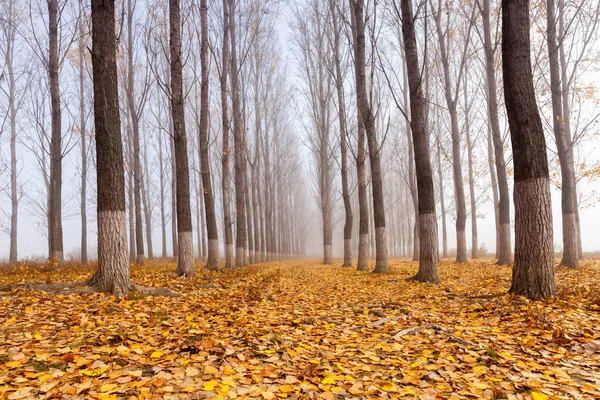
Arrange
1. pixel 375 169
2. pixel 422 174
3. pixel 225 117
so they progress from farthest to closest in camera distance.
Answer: pixel 225 117 < pixel 375 169 < pixel 422 174

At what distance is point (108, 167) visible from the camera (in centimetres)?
553

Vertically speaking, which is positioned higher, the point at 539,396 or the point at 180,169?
the point at 180,169

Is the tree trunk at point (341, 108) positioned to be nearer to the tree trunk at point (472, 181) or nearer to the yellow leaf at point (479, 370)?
the tree trunk at point (472, 181)

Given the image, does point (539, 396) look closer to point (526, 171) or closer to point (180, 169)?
point (526, 171)

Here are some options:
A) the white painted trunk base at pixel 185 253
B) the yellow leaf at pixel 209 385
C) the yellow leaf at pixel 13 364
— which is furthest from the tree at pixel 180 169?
the yellow leaf at pixel 209 385

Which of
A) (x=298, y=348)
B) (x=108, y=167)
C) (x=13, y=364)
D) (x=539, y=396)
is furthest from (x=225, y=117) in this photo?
(x=539, y=396)

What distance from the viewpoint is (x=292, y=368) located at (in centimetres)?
297

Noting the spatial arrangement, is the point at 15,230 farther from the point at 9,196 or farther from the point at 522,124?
the point at 522,124

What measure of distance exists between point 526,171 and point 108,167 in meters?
6.53

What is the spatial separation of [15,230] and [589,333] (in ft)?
78.6

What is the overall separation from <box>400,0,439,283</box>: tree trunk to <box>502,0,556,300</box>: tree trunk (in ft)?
7.93

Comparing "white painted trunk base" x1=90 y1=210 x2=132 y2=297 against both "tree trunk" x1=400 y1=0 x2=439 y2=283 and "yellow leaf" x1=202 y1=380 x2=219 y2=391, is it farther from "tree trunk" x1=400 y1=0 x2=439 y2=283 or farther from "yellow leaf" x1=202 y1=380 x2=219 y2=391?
"tree trunk" x1=400 y1=0 x2=439 y2=283

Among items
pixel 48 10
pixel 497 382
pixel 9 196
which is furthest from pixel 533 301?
pixel 9 196

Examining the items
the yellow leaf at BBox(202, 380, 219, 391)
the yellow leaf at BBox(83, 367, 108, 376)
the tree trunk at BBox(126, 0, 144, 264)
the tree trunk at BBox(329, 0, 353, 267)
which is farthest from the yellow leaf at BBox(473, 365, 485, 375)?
the tree trunk at BBox(126, 0, 144, 264)
